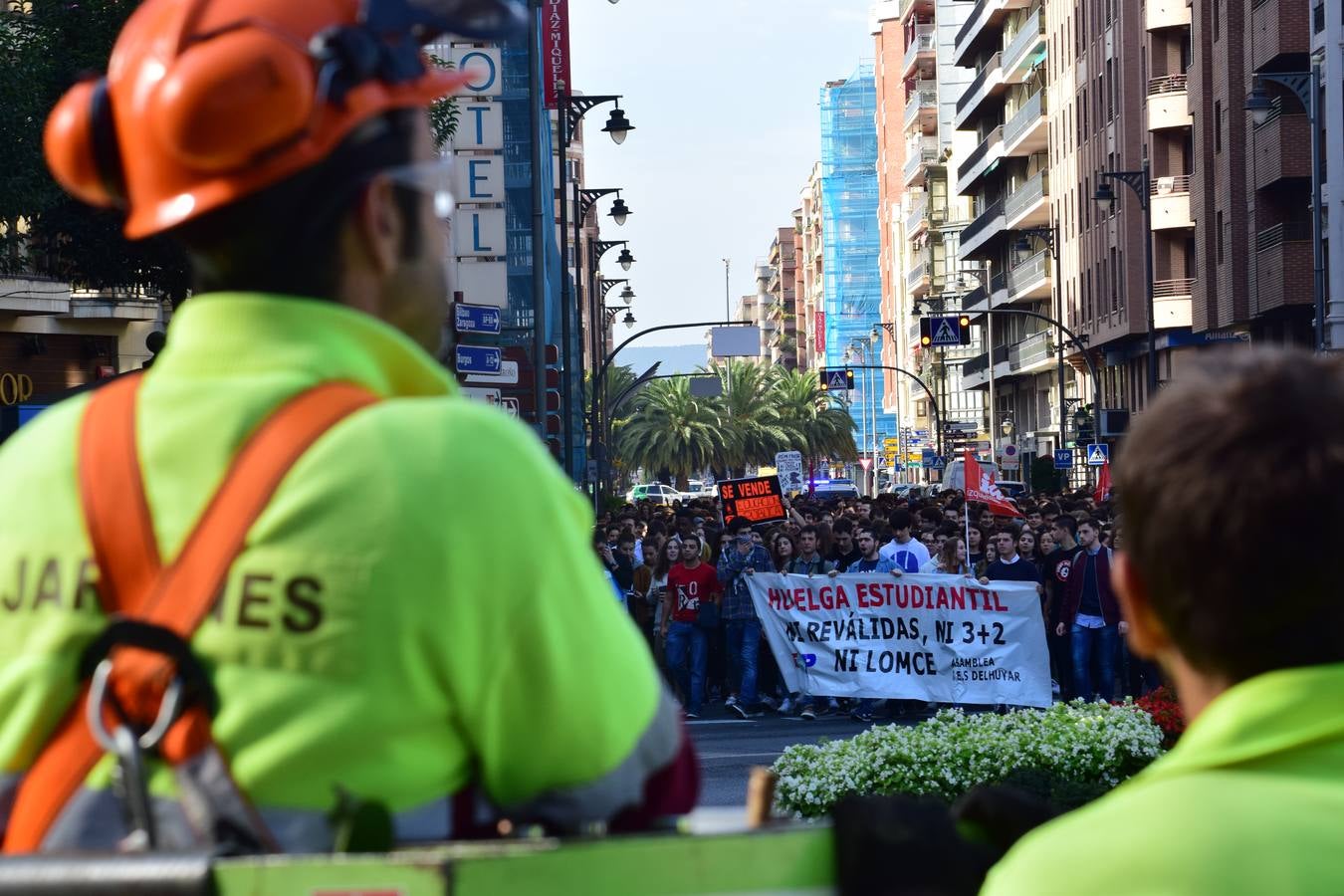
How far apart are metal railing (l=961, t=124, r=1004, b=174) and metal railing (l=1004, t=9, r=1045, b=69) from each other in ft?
10.9

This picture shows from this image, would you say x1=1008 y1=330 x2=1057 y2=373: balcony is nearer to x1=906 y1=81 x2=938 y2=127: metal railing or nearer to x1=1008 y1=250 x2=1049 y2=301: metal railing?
x1=1008 y1=250 x2=1049 y2=301: metal railing

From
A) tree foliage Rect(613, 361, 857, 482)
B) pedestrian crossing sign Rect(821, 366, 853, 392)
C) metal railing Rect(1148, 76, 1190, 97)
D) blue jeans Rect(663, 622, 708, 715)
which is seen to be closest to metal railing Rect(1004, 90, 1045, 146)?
pedestrian crossing sign Rect(821, 366, 853, 392)

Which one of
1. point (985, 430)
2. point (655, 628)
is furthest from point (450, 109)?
point (985, 430)

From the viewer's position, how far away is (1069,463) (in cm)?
6450

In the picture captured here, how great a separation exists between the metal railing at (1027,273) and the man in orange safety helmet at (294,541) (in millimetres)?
80118

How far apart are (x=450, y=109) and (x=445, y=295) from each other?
63.6ft

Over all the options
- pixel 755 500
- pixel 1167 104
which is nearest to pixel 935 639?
pixel 755 500

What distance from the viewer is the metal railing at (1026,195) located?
274 ft

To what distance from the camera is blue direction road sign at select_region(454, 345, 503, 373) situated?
66.7 ft

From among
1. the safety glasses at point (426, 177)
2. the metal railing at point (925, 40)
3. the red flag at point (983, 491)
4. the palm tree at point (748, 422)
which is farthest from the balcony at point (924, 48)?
the safety glasses at point (426, 177)

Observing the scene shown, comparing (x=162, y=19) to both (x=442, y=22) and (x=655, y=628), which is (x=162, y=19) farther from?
(x=655, y=628)

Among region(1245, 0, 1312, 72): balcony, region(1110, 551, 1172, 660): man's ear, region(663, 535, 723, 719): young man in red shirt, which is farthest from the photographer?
region(1245, 0, 1312, 72): balcony

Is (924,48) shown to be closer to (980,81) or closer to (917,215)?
(917,215)

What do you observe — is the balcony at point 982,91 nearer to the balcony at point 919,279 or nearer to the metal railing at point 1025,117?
the metal railing at point 1025,117
